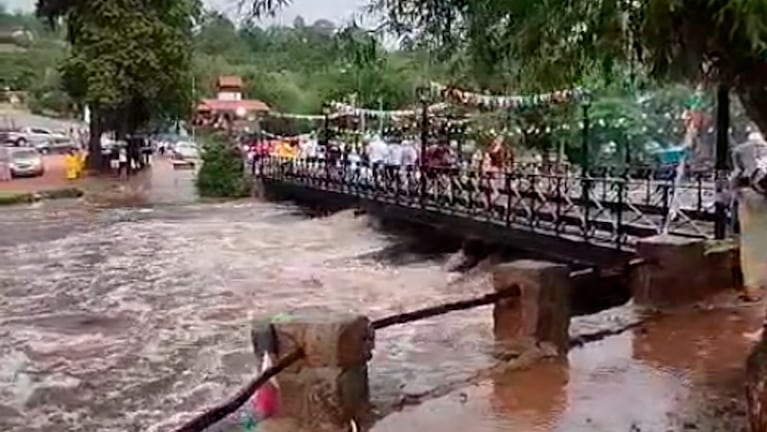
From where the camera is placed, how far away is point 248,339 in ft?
48.4

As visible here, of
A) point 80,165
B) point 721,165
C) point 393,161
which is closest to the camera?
point 721,165

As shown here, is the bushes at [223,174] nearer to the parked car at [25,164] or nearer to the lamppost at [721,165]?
the parked car at [25,164]

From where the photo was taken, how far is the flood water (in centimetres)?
761

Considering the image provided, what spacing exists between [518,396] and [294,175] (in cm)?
3060

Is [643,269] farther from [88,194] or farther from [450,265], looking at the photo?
[88,194]

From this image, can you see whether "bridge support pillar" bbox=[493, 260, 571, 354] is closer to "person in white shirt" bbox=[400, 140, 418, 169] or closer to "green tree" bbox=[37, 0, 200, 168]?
"person in white shirt" bbox=[400, 140, 418, 169]

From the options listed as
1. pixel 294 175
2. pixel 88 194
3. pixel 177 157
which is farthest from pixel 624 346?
pixel 177 157

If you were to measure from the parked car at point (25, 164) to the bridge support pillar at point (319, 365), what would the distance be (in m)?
46.4

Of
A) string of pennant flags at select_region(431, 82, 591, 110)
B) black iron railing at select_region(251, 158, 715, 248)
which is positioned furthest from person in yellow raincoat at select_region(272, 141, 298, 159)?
string of pennant flags at select_region(431, 82, 591, 110)

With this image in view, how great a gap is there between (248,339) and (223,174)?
29336 mm

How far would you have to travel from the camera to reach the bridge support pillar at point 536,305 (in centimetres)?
858

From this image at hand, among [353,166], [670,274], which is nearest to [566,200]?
[670,274]

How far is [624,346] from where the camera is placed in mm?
9305

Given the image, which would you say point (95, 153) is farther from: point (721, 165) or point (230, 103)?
point (721, 165)
